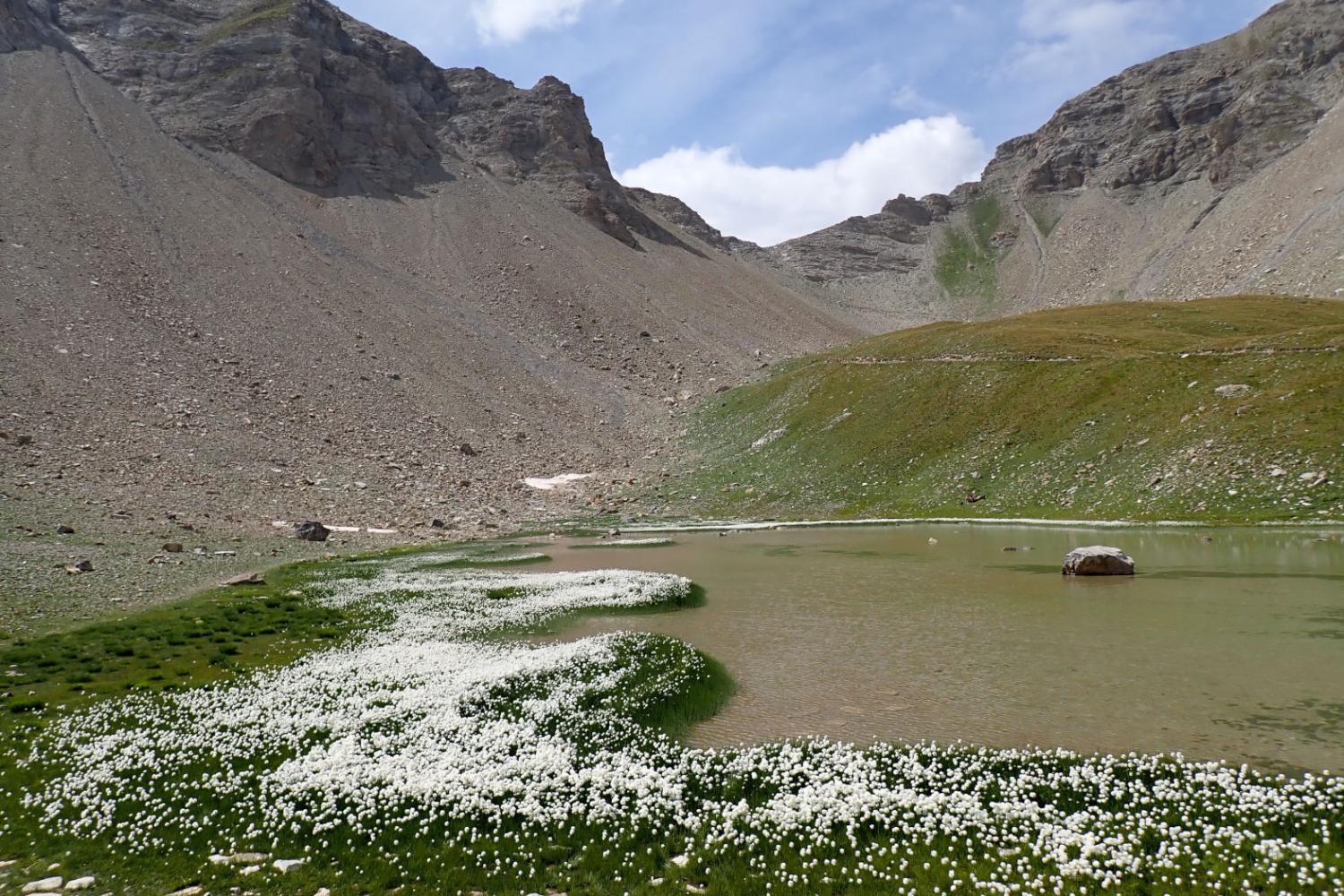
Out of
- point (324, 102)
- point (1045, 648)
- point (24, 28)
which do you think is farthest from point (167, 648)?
point (24, 28)

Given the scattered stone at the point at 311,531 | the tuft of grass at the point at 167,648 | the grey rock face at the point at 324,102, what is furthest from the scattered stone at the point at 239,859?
the grey rock face at the point at 324,102

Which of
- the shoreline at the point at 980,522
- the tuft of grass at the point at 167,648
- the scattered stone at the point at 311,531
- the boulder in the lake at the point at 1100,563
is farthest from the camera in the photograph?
the scattered stone at the point at 311,531

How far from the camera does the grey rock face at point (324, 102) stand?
13212cm

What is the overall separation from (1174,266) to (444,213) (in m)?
146

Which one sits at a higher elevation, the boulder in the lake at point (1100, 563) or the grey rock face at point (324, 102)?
the grey rock face at point (324, 102)

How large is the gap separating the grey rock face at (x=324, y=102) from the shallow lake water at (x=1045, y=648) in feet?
436

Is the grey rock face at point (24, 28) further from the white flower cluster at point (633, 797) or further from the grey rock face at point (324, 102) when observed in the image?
the white flower cluster at point (633, 797)

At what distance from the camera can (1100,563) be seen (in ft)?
101

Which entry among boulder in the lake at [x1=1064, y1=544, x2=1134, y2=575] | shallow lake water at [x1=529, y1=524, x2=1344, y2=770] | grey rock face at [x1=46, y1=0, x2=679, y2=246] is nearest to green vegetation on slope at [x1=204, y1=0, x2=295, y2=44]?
grey rock face at [x1=46, y1=0, x2=679, y2=246]

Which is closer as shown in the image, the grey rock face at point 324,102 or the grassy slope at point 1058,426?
the grassy slope at point 1058,426

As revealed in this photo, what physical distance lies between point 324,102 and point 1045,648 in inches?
6475

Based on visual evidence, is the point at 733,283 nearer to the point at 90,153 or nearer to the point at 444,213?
the point at 444,213

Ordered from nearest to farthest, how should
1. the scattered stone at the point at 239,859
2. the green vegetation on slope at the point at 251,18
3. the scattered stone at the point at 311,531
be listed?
the scattered stone at the point at 239,859 < the scattered stone at the point at 311,531 < the green vegetation on slope at the point at 251,18

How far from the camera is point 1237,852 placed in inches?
400
